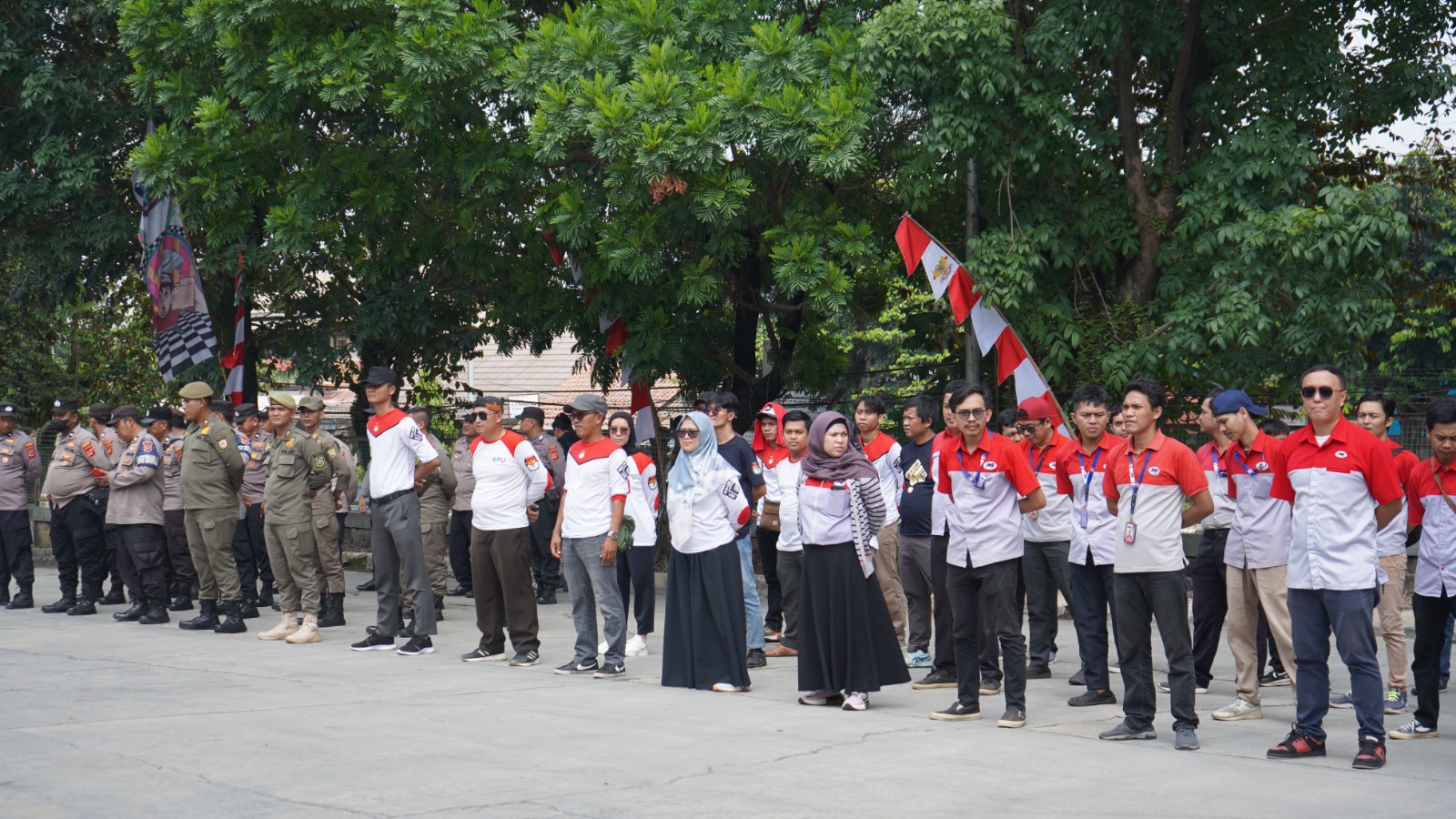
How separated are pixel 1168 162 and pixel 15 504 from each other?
12468 millimetres

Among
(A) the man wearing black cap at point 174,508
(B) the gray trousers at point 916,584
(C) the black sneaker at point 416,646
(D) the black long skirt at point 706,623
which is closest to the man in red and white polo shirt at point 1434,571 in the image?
(B) the gray trousers at point 916,584

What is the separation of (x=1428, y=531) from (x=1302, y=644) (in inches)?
57.3

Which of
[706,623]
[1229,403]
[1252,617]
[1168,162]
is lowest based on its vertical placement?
[706,623]

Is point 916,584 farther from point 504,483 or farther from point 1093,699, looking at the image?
point 504,483

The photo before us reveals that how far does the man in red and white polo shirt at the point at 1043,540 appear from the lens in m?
9.67

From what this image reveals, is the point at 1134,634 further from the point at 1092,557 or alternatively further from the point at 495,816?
the point at 495,816

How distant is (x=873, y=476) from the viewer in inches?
344

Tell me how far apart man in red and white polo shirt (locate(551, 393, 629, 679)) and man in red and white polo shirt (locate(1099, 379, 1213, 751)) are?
3785mm

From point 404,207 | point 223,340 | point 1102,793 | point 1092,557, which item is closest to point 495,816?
point 1102,793

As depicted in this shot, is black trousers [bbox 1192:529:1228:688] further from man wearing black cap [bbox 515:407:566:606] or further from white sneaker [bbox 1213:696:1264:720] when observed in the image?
man wearing black cap [bbox 515:407:566:606]

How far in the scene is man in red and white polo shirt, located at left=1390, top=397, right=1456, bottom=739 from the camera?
7.73 m

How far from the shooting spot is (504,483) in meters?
10.6

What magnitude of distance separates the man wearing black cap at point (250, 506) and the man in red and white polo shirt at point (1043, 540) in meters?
7.58

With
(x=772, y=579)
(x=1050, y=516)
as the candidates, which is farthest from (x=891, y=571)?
(x=772, y=579)
